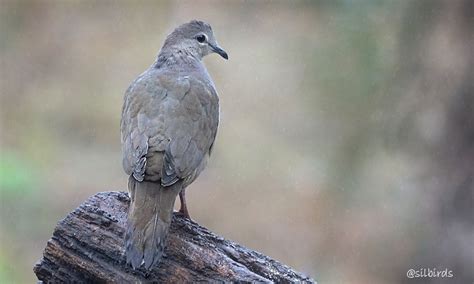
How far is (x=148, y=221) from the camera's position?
16.0 feet

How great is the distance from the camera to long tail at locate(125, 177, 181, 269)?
4.74 meters

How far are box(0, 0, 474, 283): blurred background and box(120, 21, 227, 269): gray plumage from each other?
380cm

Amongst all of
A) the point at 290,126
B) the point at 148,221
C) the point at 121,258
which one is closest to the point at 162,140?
the point at 148,221

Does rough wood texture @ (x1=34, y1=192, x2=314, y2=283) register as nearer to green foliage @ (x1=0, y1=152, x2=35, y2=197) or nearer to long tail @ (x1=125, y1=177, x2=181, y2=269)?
long tail @ (x1=125, y1=177, x2=181, y2=269)

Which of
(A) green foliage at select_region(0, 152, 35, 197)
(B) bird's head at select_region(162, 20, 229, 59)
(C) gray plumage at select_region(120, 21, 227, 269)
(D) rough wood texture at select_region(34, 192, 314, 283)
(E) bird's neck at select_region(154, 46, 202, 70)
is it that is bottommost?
(D) rough wood texture at select_region(34, 192, 314, 283)

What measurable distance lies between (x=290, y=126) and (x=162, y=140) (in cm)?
708

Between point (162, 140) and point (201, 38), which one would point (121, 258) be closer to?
point (162, 140)

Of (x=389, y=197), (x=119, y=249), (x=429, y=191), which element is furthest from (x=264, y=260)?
(x=389, y=197)

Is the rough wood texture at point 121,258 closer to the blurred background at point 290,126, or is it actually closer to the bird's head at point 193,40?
the bird's head at point 193,40

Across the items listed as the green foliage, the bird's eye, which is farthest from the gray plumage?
the green foliage

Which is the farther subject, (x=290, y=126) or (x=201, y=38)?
(x=290, y=126)

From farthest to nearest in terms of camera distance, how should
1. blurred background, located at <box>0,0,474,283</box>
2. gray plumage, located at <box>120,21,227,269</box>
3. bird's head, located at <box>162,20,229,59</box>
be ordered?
blurred background, located at <box>0,0,474,283</box>
bird's head, located at <box>162,20,229,59</box>
gray plumage, located at <box>120,21,227,269</box>

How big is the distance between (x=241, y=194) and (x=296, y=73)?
5.91 feet

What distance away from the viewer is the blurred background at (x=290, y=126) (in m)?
9.32
